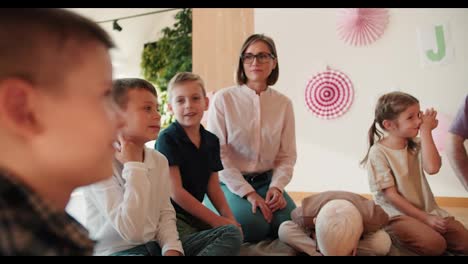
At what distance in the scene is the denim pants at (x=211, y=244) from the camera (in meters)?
0.66

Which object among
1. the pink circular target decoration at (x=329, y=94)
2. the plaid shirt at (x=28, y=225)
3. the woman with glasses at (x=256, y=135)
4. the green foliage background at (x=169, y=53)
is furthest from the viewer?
the green foliage background at (x=169, y=53)

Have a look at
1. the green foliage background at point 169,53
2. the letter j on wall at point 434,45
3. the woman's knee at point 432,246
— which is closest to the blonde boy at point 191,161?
the woman's knee at point 432,246

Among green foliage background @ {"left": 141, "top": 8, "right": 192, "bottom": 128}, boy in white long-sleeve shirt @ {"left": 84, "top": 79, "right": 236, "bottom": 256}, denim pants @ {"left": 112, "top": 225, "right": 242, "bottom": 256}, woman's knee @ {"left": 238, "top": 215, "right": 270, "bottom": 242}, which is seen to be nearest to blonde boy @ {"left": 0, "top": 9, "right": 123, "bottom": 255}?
boy in white long-sleeve shirt @ {"left": 84, "top": 79, "right": 236, "bottom": 256}

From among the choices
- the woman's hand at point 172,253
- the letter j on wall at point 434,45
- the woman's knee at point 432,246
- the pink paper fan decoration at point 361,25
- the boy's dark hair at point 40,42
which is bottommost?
the woman's knee at point 432,246

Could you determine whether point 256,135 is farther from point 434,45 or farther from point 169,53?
point 169,53

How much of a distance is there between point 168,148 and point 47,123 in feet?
1.79

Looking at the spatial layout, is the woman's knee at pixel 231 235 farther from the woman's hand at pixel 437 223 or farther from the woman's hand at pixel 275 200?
the woman's hand at pixel 437 223

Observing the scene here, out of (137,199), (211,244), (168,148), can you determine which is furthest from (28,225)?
(168,148)

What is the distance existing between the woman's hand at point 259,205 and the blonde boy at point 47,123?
640 millimetres

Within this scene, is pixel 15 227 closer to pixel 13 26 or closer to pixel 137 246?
pixel 13 26

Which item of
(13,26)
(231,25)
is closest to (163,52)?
(231,25)

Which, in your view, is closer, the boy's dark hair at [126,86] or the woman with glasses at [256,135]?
the boy's dark hair at [126,86]

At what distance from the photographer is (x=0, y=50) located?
0.85 feet

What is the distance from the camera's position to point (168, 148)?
2.66 ft
